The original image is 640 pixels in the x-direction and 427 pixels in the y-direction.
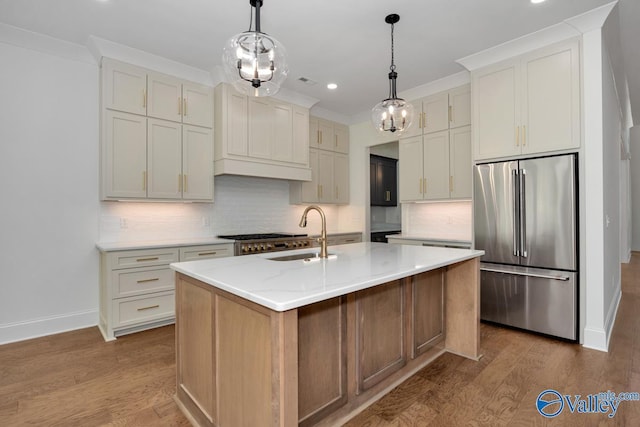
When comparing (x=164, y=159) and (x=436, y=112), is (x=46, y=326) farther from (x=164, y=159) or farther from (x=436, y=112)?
(x=436, y=112)

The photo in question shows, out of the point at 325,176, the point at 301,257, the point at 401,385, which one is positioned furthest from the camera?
the point at 325,176

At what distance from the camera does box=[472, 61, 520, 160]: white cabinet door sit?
3189 mm

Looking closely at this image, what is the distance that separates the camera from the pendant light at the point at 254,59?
1884mm

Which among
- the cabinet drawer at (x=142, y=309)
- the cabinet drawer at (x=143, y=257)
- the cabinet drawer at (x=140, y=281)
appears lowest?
the cabinet drawer at (x=142, y=309)

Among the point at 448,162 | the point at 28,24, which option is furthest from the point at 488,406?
the point at 28,24

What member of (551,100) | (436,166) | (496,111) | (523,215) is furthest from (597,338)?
(436,166)

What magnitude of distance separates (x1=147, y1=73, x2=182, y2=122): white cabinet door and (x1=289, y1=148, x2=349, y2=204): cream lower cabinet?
6.56 feet

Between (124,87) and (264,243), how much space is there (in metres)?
2.24

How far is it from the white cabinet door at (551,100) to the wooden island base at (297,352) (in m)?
1.70

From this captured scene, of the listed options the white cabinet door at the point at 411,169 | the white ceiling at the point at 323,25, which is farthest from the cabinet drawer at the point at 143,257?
the white cabinet door at the point at 411,169

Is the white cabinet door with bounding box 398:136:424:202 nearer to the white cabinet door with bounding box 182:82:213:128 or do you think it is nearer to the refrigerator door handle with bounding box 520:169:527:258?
the refrigerator door handle with bounding box 520:169:527:258

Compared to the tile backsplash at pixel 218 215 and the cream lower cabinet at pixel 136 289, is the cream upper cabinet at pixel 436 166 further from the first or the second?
the cream lower cabinet at pixel 136 289

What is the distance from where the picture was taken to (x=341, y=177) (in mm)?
5570

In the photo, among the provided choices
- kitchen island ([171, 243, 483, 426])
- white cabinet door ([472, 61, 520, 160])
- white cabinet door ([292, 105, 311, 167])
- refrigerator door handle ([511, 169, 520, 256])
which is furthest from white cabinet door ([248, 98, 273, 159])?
refrigerator door handle ([511, 169, 520, 256])
